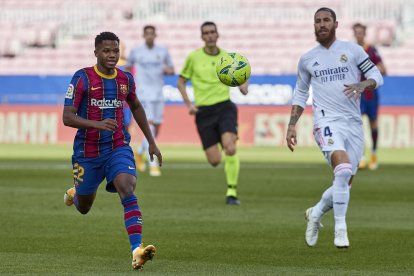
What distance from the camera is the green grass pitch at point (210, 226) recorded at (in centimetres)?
912

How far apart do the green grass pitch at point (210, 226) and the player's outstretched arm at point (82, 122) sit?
109 cm

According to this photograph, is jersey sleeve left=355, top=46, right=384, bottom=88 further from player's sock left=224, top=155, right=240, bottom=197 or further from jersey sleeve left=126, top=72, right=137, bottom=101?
player's sock left=224, top=155, right=240, bottom=197

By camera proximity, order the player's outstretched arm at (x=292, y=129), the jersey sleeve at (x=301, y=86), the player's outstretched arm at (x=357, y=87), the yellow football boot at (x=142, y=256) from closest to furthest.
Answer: the yellow football boot at (x=142, y=256) < the player's outstretched arm at (x=357, y=87) < the player's outstretched arm at (x=292, y=129) < the jersey sleeve at (x=301, y=86)

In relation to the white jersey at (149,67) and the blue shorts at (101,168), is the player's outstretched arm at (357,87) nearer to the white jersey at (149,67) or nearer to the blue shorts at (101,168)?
the blue shorts at (101,168)

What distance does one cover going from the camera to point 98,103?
9.47 m

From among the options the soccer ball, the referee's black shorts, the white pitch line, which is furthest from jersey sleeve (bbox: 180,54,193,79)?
the white pitch line

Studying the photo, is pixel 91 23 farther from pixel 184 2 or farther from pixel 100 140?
pixel 100 140

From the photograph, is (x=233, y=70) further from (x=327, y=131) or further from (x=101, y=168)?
(x=101, y=168)

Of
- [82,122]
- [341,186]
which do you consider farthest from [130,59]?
[82,122]

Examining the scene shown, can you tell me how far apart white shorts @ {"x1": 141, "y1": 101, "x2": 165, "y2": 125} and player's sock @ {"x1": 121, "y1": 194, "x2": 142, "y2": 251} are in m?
12.3

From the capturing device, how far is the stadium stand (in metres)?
39.4

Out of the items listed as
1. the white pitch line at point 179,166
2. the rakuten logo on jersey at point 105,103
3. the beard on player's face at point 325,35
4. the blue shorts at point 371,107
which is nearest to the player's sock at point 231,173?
the beard on player's face at point 325,35

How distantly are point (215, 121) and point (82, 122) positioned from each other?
676 cm

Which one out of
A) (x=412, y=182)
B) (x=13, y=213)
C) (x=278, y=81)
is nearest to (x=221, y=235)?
(x=13, y=213)
